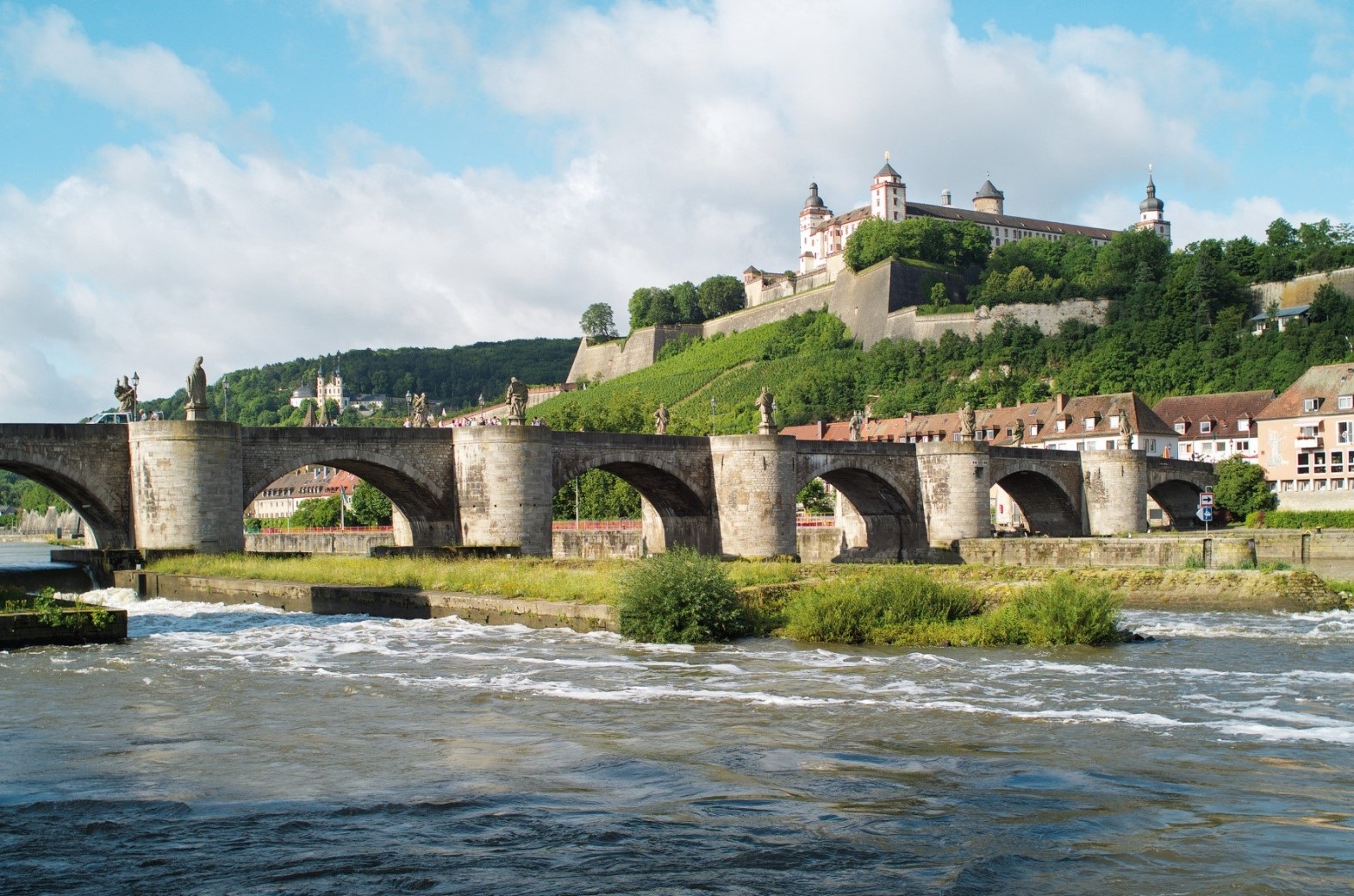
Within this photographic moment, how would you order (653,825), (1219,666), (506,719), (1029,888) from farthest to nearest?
(1219,666)
(506,719)
(653,825)
(1029,888)

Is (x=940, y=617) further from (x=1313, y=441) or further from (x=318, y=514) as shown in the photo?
(x=318, y=514)

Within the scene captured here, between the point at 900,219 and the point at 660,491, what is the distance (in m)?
111

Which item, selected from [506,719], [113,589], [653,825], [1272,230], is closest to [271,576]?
[113,589]

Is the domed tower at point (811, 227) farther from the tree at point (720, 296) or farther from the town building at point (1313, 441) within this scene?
the town building at point (1313, 441)

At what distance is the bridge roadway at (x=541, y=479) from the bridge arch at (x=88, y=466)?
0.15ft

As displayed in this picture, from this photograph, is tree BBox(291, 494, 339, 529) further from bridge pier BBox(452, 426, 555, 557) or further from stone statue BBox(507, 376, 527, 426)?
bridge pier BBox(452, 426, 555, 557)

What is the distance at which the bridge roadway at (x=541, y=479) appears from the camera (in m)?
35.2

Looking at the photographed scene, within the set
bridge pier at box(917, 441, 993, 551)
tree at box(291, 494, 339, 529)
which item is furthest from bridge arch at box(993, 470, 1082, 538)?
tree at box(291, 494, 339, 529)

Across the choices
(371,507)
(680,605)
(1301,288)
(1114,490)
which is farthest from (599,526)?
(1301,288)

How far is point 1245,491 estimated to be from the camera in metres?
69.5

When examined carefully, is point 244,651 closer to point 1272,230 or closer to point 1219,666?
point 1219,666

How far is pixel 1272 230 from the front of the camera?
4828 inches

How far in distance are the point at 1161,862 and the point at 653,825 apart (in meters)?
4.08

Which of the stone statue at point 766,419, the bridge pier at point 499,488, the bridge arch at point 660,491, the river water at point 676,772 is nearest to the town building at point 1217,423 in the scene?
the stone statue at point 766,419
